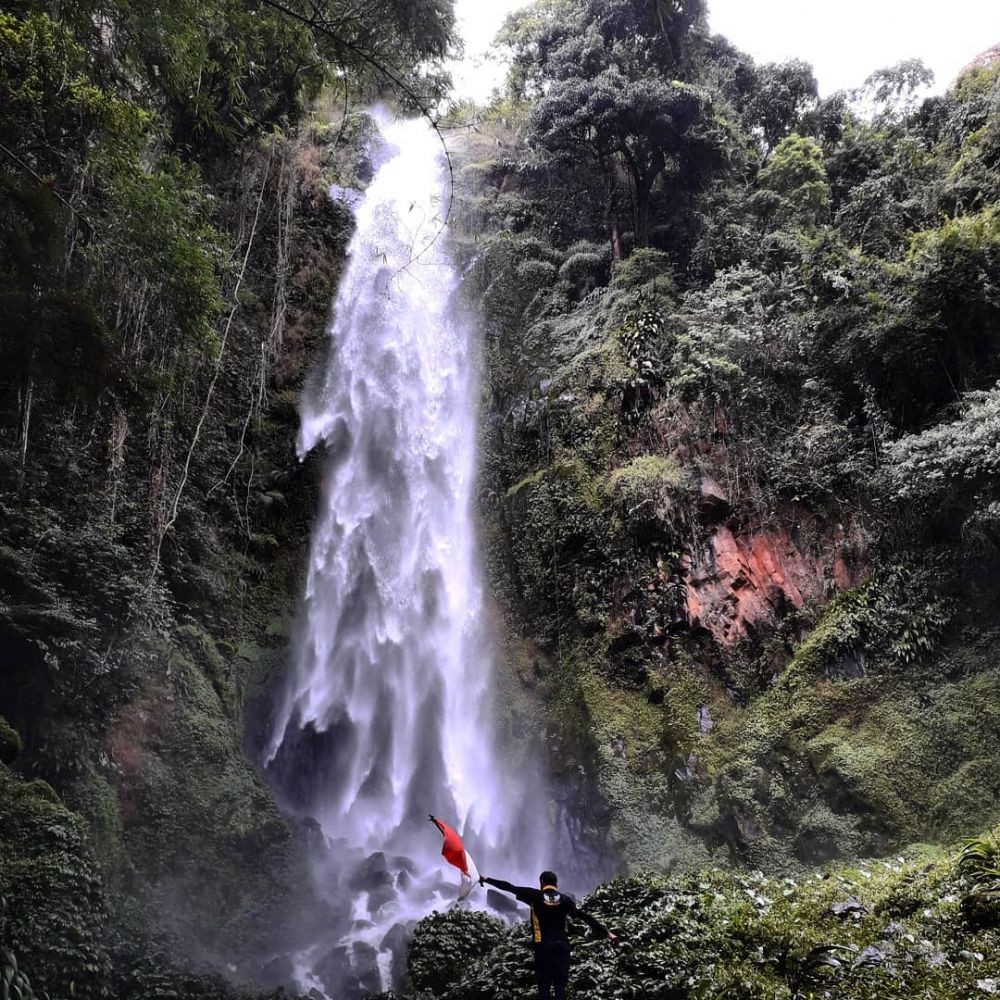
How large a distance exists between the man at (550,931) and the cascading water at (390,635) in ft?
13.0

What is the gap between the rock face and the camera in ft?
29.7

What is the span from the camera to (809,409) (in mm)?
9961

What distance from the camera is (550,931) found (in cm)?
434

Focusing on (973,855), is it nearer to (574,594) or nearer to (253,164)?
(574,594)

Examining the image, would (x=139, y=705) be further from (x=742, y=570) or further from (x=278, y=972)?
(x=742, y=570)

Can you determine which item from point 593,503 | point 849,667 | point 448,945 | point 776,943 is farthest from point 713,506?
point 448,945

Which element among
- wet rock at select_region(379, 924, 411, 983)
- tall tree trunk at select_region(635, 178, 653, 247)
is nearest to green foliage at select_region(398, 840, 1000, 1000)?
wet rock at select_region(379, 924, 411, 983)

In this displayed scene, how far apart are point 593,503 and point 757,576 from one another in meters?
2.72

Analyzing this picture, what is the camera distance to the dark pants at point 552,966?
4.34m

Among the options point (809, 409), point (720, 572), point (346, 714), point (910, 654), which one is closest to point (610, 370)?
point (809, 409)

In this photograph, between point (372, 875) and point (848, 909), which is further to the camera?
point (372, 875)

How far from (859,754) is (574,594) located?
442 cm

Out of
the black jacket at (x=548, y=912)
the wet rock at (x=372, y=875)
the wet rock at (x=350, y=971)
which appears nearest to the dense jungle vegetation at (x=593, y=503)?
the wet rock at (x=372, y=875)

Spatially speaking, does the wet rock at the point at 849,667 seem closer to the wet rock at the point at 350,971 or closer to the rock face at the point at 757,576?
the rock face at the point at 757,576
